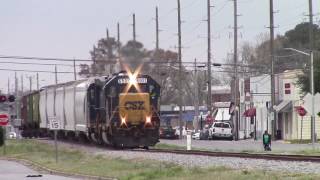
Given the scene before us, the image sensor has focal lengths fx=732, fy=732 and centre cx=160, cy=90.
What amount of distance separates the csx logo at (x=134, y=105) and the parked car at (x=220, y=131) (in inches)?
1609

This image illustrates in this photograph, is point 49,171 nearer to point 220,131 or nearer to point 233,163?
point 233,163

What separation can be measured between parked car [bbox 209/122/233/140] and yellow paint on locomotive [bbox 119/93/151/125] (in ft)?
134

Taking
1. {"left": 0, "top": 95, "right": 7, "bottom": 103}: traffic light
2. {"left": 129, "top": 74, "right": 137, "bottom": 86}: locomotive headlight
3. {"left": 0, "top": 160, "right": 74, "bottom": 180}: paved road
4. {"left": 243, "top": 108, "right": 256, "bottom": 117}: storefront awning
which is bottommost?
{"left": 0, "top": 160, "right": 74, "bottom": 180}: paved road

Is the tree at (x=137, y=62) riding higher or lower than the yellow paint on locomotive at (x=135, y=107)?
higher

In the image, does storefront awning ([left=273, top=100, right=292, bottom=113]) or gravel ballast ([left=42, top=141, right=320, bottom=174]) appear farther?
storefront awning ([left=273, top=100, right=292, bottom=113])

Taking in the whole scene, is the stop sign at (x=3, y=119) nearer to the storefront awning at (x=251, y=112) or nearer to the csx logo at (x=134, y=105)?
the csx logo at (x=134, y=105)

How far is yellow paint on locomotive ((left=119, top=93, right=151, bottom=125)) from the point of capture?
125 feet

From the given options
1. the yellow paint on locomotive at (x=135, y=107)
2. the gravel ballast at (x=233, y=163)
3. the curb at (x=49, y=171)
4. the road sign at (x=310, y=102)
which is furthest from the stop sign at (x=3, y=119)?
the road sign at (x=310, y=102)

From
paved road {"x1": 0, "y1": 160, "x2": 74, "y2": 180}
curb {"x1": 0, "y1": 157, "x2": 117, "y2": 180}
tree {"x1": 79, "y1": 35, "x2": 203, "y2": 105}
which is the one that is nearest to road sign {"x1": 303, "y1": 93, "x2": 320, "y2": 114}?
tree {"x1": 79, "y1": 35, "x2": 203, "y2": 105}

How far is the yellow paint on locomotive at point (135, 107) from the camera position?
38.2 meters

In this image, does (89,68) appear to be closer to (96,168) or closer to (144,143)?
(144,143)

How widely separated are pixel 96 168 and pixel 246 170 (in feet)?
27.6

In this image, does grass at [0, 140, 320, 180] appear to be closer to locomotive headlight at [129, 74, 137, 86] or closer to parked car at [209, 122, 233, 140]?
locomotive headlight at [129, 74, 137, 86]

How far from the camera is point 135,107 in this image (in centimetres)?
3838
